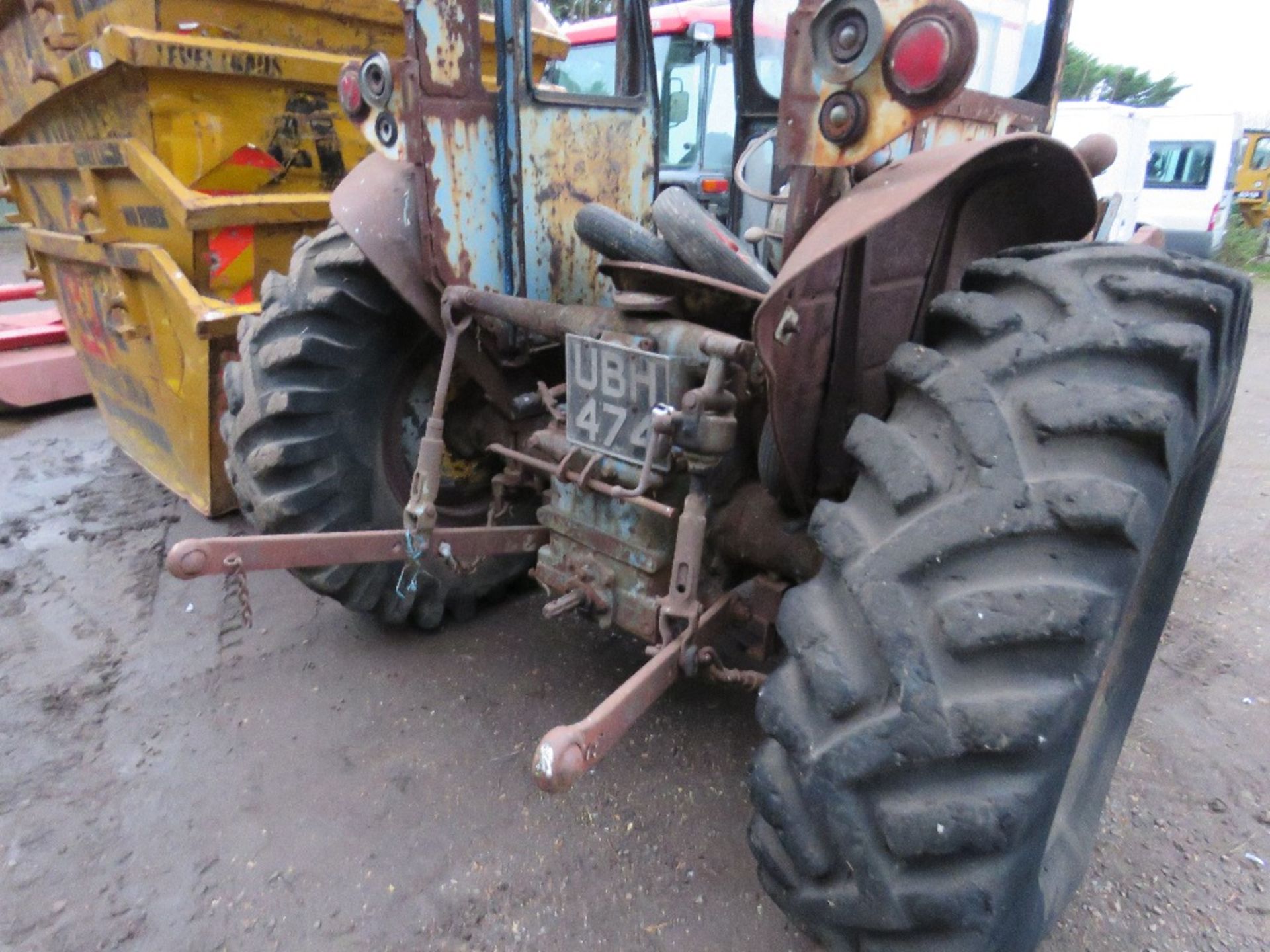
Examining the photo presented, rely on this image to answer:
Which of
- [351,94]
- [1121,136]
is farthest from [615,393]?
[1121,136]

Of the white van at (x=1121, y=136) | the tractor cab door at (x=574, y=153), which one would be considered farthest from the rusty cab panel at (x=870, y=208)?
the white van at (x=1121, y=136)

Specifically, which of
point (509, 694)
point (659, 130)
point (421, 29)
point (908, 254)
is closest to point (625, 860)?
point (509, 694)

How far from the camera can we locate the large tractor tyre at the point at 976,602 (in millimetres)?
1126

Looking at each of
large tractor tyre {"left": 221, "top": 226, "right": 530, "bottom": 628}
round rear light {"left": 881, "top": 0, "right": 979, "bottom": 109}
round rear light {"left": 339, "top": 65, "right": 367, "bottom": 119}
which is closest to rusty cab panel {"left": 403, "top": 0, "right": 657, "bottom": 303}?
round rear light {"left": 339, "top": 65, "right": 367, "bottom": 119}

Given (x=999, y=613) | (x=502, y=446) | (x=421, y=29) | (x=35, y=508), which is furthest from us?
(x=35, y=508)

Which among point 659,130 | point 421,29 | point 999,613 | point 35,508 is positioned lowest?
point 35,508

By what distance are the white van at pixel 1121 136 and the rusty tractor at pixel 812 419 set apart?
378 inches

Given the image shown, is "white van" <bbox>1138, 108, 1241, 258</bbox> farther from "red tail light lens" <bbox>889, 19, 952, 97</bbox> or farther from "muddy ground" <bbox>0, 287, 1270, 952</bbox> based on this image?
"red tail light lens" <bbox>889, 19, 952, 97</bbox>

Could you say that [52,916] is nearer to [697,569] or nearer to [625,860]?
[625,860]

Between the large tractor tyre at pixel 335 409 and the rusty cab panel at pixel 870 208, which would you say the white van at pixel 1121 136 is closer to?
the rusty cab panel at pixel 870 208

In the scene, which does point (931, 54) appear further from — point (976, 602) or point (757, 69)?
point (757, 69)

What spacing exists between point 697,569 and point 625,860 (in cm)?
72

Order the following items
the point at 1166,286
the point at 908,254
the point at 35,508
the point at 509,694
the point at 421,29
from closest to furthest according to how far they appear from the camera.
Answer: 1. the point at 1166,286
2. the point at 908,254
3. the point at 421,29
4. the point at 509,694
5. the point at 35,508

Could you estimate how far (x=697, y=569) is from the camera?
1748mm
